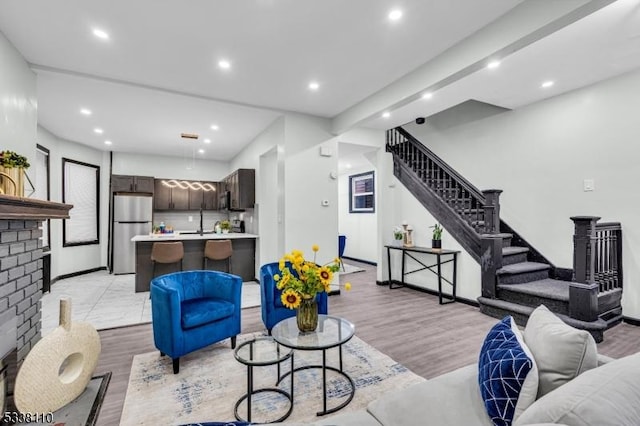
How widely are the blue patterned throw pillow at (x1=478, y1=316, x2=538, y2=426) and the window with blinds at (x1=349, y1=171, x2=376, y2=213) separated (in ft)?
22.3

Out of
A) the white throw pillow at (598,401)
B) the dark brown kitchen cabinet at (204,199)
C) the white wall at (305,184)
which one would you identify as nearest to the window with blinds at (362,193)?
the white wall at (305,184)

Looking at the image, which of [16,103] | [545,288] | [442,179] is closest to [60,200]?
[16,103]

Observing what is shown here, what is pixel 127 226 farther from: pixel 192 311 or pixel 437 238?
pixel 437 238

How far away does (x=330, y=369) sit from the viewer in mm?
2547

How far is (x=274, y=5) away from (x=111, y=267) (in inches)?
269

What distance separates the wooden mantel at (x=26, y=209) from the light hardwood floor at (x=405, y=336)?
136 cm

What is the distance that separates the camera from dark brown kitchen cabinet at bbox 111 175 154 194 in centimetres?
724

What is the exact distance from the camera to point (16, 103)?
304 centimetres

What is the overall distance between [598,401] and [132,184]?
8.41 m

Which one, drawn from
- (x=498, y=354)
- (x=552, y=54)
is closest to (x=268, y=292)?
(x=498, y=354)

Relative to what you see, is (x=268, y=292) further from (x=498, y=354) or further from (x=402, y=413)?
(x=498, y=354)

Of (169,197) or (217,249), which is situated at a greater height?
(169,197)

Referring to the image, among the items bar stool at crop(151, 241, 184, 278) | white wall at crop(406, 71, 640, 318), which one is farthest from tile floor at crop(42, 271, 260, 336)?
white wall at crop(406, 71, 640, 318)

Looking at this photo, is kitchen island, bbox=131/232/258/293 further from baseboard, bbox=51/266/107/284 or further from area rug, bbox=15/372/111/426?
area rug, bbox=15/372/111/426
